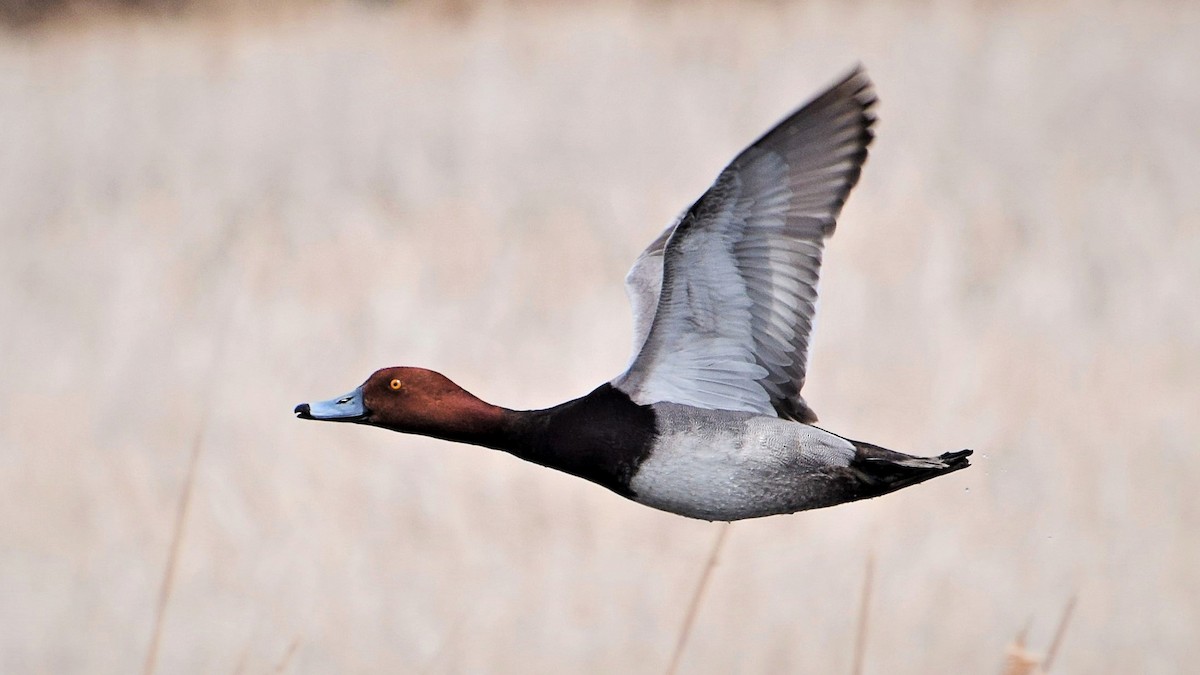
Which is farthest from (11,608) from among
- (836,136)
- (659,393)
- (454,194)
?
(836,136)

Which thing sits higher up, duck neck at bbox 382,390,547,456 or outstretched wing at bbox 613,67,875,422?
outstretched wing at bbox 613,67,875,422

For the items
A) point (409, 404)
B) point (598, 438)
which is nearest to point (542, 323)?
point (409, 404)

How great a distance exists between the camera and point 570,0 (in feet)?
18.4

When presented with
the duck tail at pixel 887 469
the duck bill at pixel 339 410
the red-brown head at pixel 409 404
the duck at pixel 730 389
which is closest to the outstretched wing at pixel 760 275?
the duck at pixel 730 389

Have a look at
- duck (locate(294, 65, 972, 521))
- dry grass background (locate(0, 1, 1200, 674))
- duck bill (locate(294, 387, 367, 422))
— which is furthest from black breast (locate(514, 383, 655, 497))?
dry grass background (locate(0, 1, 1200, 674))

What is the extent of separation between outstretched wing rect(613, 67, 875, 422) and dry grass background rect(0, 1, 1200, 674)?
1282mm

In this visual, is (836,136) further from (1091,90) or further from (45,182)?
(45,182)

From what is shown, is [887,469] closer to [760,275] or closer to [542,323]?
[760,275]

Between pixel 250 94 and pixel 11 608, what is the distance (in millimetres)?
2004

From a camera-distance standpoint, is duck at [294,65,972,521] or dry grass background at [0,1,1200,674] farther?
dry grass background at [0,1,1200,674]

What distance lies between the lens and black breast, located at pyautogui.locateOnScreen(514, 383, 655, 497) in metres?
2.46

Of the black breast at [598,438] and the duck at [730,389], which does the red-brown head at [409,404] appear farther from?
A: the black breast at [598,438]

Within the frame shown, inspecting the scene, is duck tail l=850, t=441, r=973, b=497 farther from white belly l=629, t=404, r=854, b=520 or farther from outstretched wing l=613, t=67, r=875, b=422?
outstretched wing l=613, t=67, r=875, b=422

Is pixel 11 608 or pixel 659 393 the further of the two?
pixel 11 608
